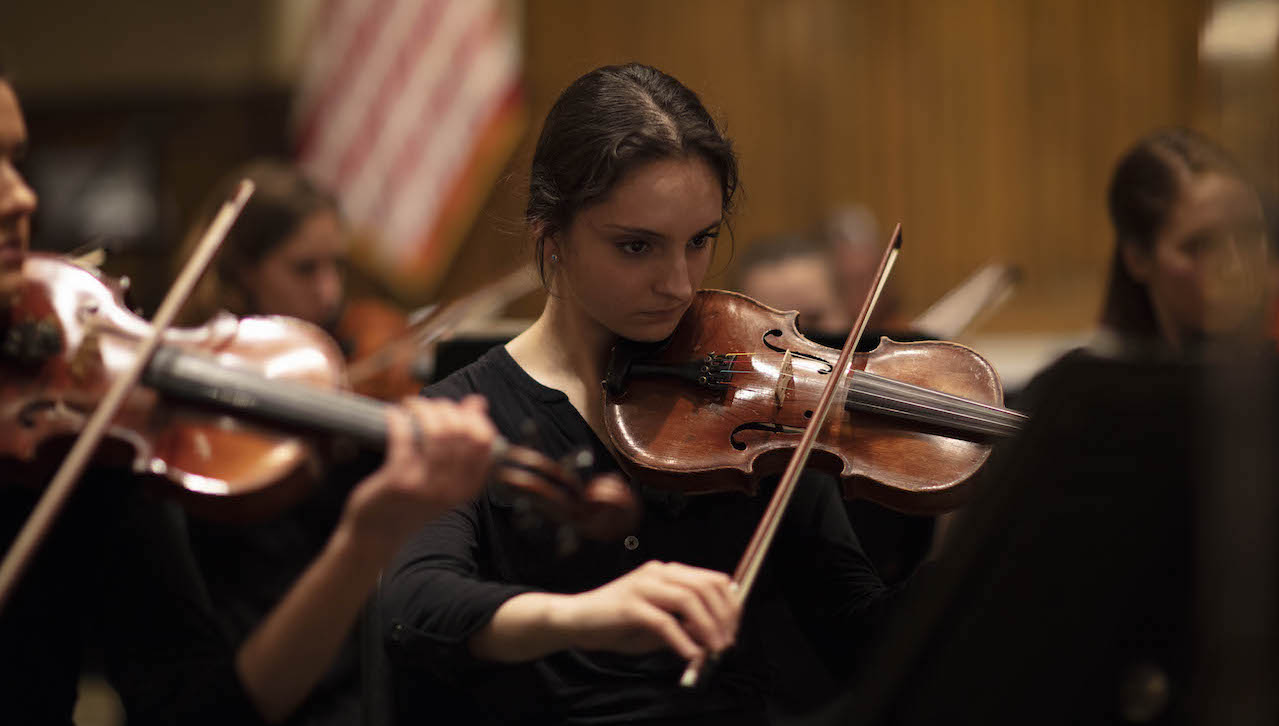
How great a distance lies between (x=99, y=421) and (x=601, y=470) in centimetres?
46

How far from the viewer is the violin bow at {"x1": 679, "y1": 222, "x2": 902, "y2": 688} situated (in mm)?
896

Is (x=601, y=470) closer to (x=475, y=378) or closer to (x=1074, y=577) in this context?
(x=475, y=378)

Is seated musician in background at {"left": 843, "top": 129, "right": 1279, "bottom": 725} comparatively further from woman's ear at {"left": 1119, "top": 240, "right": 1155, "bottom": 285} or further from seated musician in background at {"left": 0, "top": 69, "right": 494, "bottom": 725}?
woman's ear at {"left": 1119, "top": 240, "right": 1155, "bottom": 285}

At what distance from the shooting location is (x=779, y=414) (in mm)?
1182

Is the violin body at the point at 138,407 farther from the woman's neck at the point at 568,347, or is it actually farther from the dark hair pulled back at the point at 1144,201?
the dark hair pulled back at the point at 1144,201

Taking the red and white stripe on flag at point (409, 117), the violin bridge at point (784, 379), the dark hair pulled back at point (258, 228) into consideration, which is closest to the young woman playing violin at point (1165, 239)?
the violin bridge at point (784, 379)

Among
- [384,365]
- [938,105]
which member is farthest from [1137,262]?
[938,105]

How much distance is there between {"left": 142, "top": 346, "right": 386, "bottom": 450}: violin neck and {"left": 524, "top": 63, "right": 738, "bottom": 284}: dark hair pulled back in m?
0.34

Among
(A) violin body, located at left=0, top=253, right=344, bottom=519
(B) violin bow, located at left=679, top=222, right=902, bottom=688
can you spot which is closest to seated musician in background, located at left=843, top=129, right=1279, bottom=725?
(B) violin bow, located at left=679, top=222, right=902, bottom=688

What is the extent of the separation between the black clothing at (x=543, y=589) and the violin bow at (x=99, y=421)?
27 cm

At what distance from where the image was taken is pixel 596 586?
111 centimetres

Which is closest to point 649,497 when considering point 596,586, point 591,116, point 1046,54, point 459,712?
point 596,586

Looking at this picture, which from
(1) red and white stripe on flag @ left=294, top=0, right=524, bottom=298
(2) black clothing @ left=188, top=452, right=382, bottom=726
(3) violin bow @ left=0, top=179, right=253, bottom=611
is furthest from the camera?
(1) red and white stripe on flag @ left=294, top=0, right=524, bottom=298

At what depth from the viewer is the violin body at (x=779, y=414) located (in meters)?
1.13
